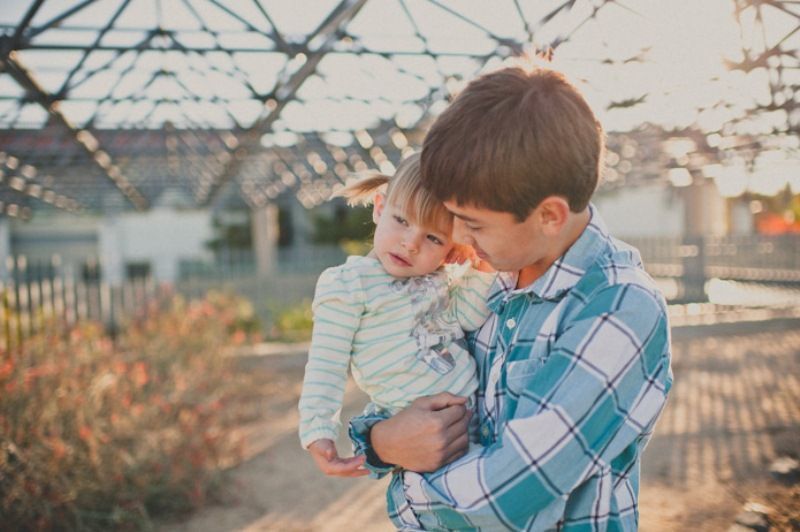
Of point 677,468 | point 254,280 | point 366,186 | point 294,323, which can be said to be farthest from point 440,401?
point 254,280

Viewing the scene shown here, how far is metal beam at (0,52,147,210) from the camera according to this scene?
17.1ft

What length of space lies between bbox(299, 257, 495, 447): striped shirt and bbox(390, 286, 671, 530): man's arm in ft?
1.27

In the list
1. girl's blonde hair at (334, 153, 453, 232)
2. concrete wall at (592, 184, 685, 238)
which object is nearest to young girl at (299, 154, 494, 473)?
girl's blonde hair at (334, 153, 453, 232)

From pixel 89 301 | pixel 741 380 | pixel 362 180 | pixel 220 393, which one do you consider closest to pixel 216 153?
pixel 89 301

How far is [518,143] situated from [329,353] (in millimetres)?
736

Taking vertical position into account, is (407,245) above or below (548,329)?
above

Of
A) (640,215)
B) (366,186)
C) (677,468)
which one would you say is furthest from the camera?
(640,215)

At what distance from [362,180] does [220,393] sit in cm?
526

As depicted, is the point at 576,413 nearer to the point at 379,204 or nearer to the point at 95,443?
the point at 379,204

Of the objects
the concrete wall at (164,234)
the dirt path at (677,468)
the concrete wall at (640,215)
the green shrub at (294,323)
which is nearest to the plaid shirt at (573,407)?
the dirt path at (677,468)

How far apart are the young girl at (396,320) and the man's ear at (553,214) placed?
1.31 feet

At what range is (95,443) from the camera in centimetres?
404

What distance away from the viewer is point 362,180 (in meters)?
1.86

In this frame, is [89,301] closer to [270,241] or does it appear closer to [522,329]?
[270,241]
